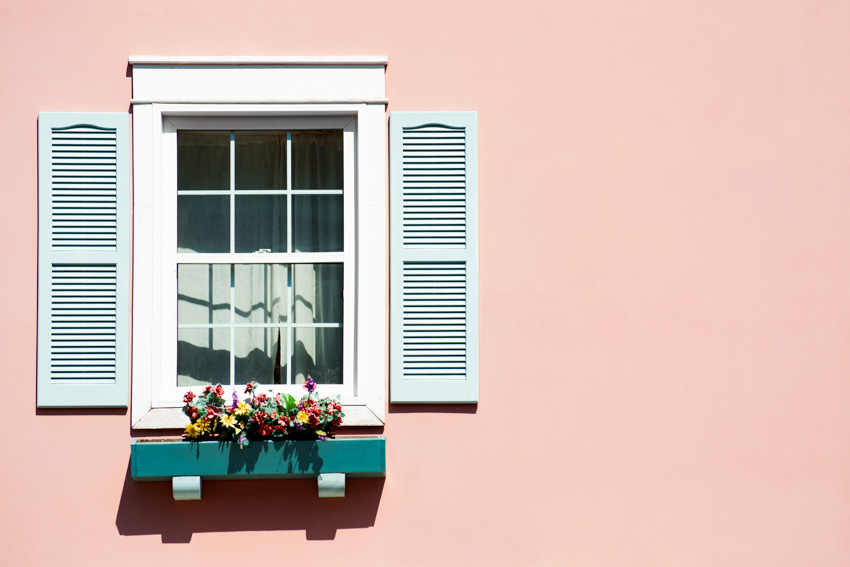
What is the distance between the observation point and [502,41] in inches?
165

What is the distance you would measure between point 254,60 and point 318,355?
4.58 feet

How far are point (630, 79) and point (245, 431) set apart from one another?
7.86ft

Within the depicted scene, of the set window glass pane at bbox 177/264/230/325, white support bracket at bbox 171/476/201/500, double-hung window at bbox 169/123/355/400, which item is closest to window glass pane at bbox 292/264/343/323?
double-hung window at bbox 169/123/355/400

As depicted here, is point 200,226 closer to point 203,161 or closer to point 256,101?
point 203,161

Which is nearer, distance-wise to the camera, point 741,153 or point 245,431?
point 245,431

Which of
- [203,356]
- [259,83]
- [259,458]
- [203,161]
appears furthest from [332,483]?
[259,83]

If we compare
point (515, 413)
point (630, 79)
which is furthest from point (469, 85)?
point (515, 413)

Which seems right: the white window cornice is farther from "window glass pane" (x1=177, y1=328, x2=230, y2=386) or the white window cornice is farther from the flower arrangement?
the flower arrangement

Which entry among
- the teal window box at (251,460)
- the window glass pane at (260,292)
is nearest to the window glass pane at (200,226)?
the window glass pane at (260,292)

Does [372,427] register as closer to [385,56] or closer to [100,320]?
[100,320]

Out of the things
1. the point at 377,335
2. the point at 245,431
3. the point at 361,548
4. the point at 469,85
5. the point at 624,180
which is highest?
the point at 469,85

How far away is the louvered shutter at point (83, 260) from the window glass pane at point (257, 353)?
1.67 feet

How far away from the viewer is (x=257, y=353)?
4.24 metres

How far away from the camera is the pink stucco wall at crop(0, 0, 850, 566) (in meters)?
4.07
